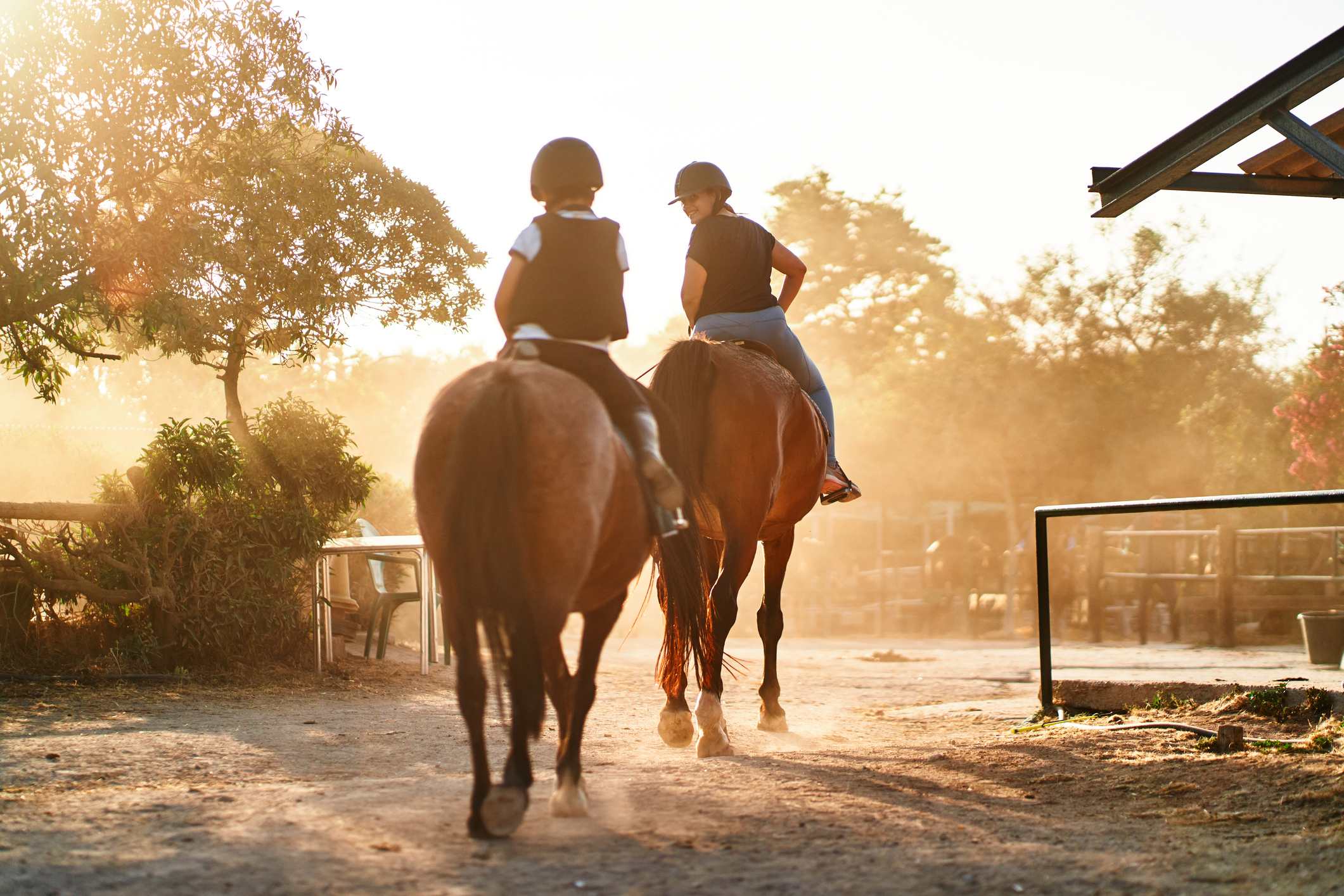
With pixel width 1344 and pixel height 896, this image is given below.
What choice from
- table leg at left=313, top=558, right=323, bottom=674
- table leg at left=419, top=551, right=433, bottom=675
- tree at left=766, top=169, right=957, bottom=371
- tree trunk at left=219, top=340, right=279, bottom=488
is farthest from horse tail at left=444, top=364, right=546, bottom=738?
tree at left=766, top=169, right=957, bottom=371

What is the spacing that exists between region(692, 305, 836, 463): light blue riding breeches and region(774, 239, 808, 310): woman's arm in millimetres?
A: 225

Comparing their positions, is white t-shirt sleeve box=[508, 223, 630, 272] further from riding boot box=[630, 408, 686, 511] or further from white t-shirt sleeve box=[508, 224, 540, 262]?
riding boot box=[630, 408, 686, 511]

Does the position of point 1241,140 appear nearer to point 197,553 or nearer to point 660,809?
point 660,809

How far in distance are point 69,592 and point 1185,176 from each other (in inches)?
336

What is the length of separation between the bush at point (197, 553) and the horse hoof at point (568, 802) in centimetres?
580

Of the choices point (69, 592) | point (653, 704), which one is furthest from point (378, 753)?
point (69, 592)

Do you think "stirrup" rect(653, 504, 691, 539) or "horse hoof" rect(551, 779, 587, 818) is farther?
"stirrup" rect(653, 504, 691, 539)

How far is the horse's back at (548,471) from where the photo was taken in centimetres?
312

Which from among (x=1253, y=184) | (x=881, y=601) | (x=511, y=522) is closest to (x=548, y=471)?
(x=511, y=522)

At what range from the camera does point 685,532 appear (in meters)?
4.43

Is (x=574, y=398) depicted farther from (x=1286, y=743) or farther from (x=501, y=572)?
(x=1286, y=743)

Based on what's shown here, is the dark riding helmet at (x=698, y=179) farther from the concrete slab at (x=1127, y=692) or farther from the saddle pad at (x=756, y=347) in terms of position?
the concrete slab at (x=1127, y=692)

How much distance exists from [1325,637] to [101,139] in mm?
11541

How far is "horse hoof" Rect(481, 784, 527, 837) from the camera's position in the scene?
Answer: 305 centimetres
